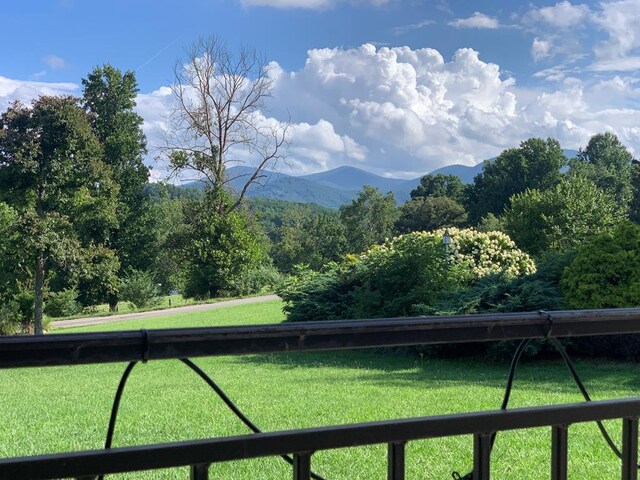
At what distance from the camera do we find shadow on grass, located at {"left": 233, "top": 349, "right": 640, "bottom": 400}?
8180 millimetres

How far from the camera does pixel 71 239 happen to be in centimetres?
2261

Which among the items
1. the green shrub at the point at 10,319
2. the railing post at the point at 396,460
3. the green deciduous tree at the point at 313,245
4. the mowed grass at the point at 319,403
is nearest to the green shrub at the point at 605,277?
the mowed grass at the point at 319,403

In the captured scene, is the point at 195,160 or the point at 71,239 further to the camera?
the point at 195,160

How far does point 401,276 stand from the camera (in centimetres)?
1387

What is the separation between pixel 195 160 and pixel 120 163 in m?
6.53

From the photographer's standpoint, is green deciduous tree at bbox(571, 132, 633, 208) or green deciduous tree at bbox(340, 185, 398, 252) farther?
green deciduous tree at bbox(340, 185, 398, 252)

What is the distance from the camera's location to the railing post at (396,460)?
136 cm

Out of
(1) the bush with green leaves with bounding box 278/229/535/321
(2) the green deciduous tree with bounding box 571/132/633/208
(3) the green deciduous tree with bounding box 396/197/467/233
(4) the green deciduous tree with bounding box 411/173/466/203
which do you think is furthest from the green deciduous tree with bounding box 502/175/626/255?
(4) the green deciduous tree with bounding box 411/173/466/203

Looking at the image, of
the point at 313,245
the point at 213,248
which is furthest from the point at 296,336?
the point at 313,245

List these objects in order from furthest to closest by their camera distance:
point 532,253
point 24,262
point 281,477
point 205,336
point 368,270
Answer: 1. point 532,253
2. point 24,262
3. point 368,270
4. point 281,477
5. point 205,336

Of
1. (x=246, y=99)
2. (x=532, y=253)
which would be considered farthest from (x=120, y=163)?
(x=532, y=253)

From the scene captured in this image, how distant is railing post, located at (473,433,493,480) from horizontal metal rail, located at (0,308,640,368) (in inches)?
8.7

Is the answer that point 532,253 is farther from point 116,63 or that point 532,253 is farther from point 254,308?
point 116,63

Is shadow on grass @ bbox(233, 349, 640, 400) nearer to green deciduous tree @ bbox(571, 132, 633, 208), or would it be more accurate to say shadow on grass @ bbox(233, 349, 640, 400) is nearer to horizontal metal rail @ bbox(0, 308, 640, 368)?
horizontal metal rail @ bbox(0, 308, 640, 368)
